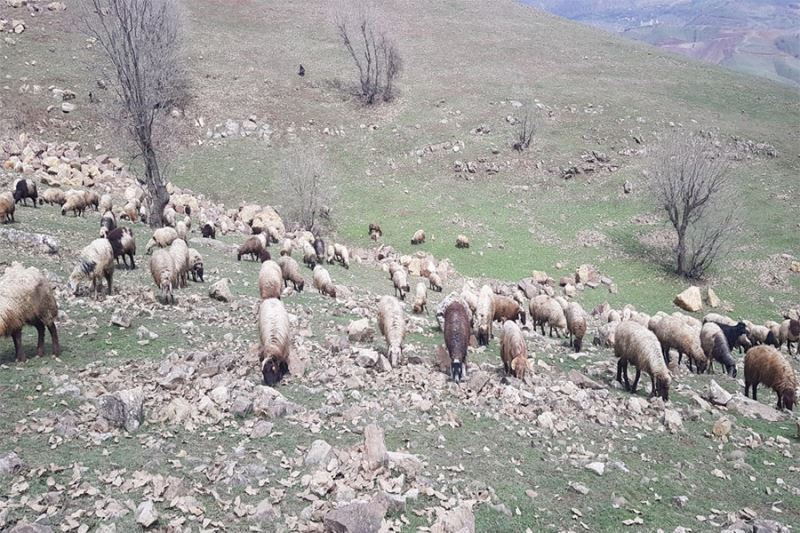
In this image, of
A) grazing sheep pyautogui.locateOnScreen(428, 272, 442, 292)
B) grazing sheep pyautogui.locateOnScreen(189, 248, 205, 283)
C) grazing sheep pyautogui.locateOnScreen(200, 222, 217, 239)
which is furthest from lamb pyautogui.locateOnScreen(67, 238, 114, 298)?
grazing sheep pyautogui.locateOnScreen(428, 272, 442, 292)

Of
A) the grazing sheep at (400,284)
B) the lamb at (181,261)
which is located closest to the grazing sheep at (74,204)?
the lamb at (181,261)

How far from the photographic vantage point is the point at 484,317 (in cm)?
1532

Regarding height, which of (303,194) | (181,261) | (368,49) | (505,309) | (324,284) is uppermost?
(368,49)

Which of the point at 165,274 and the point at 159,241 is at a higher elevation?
the point at 165,274

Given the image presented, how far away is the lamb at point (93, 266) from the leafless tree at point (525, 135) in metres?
34.3

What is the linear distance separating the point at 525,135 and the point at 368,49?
1907 centimetres

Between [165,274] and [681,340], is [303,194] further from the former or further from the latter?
[681,340]

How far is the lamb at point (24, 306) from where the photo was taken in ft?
30.3

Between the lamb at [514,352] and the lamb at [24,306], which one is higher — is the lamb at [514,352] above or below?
below

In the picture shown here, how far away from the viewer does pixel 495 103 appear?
48.1 metres

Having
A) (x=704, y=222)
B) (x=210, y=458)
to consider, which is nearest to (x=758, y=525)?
(x=210, y=458)

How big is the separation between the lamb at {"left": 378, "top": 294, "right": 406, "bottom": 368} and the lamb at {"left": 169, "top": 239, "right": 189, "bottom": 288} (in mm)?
6742

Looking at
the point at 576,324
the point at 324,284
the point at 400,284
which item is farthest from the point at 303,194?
the point at 576,324

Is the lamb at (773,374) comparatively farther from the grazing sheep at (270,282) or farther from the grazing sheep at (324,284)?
the grazing sheep at (270,282)
